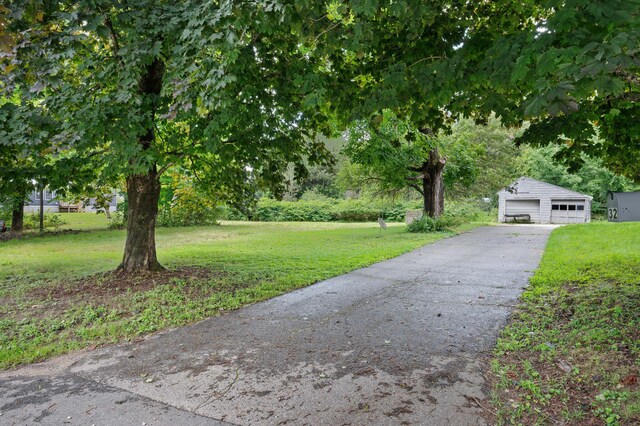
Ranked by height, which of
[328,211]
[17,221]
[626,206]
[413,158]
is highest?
[413,158]

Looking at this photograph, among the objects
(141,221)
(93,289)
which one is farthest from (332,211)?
(93,289)

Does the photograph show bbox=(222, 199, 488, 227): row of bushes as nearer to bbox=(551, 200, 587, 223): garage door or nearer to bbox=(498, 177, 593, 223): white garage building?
bbox=(498, 177, 593, 223): white garage building

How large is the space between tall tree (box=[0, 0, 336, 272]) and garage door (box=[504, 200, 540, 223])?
28046 millimetres

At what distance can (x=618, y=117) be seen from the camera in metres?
5.68

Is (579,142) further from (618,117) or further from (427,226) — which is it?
(427,226)

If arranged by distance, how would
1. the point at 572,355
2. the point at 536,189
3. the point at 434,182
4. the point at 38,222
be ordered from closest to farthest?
the point at 572,355 → the point at 434,182 → the point at 38,222 → the point at 536,189

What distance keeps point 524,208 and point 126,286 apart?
101 ft

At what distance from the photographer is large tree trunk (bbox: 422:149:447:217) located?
60.8ft

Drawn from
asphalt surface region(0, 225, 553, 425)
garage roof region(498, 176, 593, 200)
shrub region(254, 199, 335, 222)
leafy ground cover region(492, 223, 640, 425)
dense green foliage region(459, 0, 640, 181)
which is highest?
garage roof region(498, 176, 593, 200)

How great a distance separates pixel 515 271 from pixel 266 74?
6379mm

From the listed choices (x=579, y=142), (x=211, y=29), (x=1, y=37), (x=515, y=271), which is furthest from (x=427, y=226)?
(x=1, y=37)

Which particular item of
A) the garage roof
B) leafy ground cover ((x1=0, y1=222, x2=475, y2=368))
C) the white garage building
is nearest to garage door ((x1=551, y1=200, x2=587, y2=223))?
the white garage building

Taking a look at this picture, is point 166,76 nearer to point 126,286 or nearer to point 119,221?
point 126,286

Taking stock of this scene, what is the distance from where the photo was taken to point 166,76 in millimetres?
5043
